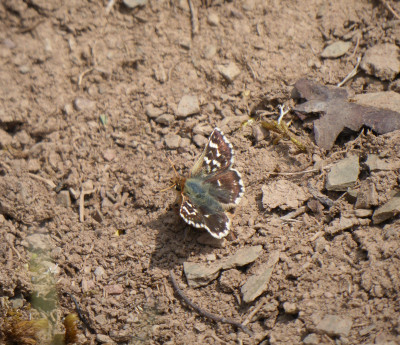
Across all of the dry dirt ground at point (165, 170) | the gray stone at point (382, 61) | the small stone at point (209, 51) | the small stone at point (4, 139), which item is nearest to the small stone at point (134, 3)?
the dry dirt ground at point (165, 170)

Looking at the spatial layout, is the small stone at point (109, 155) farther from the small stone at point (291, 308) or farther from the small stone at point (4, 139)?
the small stone at point (291, 308)

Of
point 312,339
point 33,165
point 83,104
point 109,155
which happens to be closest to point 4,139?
point 33,165

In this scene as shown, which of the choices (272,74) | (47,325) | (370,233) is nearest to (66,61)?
(272,74)

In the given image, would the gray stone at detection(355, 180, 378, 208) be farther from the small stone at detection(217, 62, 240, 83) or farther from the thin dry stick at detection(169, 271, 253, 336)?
the small stone at detection(217, 62, 240, 83)

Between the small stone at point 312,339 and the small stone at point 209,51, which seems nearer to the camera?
the small stone at point 312,339

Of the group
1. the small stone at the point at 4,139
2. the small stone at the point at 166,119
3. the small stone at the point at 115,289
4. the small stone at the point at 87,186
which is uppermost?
the small stone at the point at 166,119

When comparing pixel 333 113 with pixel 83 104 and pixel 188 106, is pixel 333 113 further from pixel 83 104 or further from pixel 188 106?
pixel 83 104

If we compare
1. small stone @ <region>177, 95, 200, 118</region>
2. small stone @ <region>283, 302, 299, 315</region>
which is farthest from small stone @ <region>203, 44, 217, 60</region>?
small stone @ <region>283, 302, 299, 315</region>
